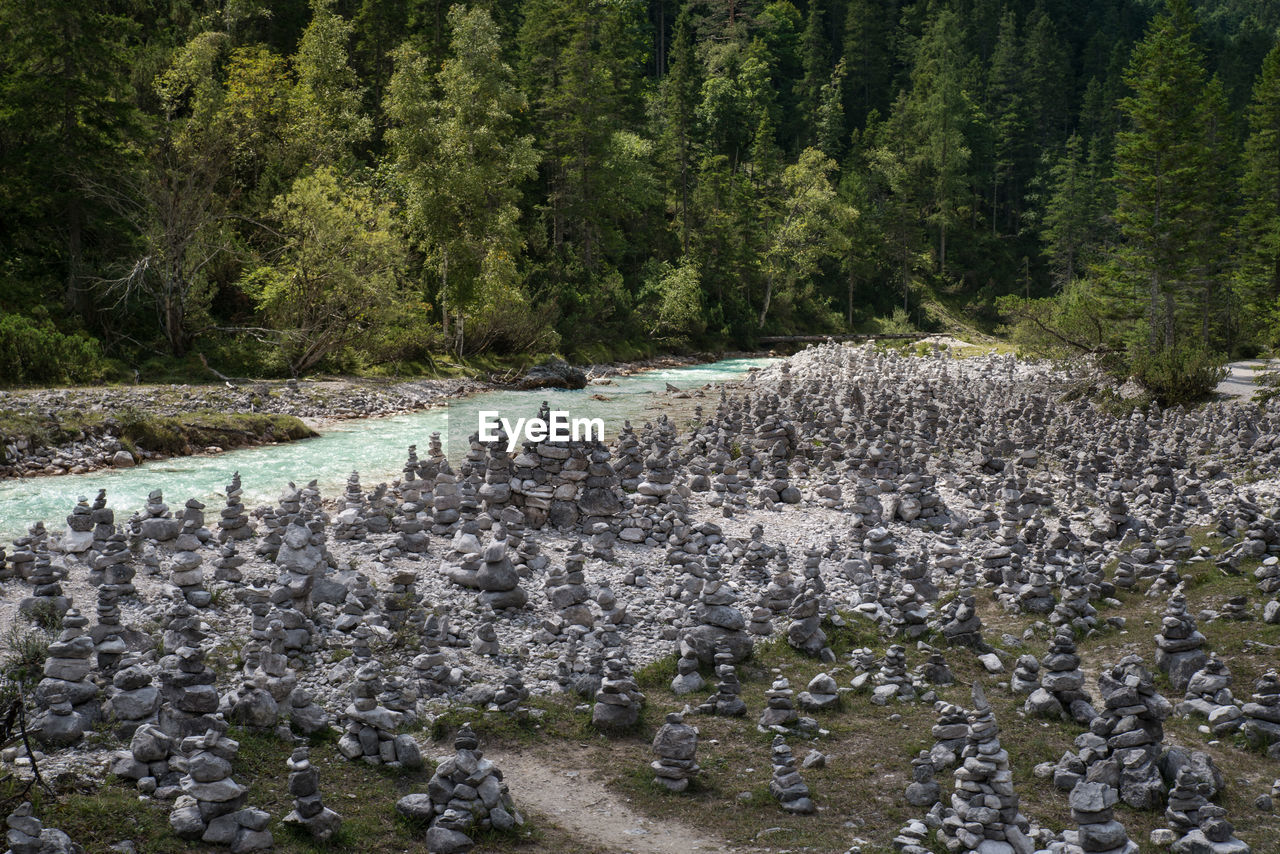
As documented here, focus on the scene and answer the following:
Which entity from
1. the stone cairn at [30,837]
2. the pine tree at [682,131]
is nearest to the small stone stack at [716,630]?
the stone cairn at [30,837]

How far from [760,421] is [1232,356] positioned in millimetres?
34089

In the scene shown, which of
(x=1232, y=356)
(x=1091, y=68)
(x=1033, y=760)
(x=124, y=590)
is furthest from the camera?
(x=1091, y=68)

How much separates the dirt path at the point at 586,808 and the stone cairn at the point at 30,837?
10.6ft

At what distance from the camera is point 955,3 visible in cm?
10769

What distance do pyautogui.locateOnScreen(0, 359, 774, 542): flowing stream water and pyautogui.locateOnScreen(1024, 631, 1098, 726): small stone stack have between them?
1342cm

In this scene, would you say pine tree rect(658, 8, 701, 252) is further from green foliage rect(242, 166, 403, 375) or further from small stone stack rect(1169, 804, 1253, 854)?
small stone stack rect(1169, 804, 1253, 854)

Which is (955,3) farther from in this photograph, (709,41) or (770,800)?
(770,800)

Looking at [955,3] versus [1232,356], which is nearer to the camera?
[1232,356]

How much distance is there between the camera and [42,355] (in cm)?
2727

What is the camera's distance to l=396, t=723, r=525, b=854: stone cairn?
6797 mm

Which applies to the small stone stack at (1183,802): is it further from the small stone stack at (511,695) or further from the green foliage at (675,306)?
the green foliage at (675,306)

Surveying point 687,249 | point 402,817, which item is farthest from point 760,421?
point 687,249

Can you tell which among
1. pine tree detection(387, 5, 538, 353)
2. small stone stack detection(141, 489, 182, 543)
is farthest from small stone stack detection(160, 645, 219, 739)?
pine tree detection(387, 5, 538, 353)

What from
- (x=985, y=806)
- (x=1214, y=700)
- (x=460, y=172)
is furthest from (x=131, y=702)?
(x=460, y=172)
